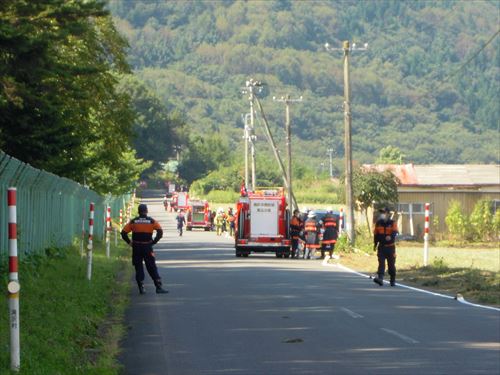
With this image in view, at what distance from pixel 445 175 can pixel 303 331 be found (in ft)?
189

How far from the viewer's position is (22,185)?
78.6ft

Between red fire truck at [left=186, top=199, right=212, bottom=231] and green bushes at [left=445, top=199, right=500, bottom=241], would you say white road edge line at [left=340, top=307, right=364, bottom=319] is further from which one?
red fire truck at [left=186, top=199, right=212, bottom=231]

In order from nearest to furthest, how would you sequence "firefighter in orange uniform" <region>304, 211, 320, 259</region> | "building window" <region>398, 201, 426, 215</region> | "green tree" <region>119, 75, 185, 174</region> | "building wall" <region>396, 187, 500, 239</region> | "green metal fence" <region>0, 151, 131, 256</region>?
"green metal fence" <region>0, 151, 131, 256</region>, "firefighter in orange uniform" <region>304, 211, 320, 259</region>, "building wall" <region>396, 187, 500, 239</region>, "building window" <region>398, 201, 426, 215</region>, "green tree" <region>119, 75, 185, 174</region>

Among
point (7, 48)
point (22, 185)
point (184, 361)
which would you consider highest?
point (7, 48)

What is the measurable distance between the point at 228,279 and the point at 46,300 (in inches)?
382

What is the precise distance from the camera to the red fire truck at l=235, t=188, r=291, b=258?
43688 mm

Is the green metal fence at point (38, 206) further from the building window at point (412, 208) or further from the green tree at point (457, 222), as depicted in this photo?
the building window at point (412, 208)

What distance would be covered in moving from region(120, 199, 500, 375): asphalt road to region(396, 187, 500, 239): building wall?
126 ft

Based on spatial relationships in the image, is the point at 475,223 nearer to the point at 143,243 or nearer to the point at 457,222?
the point at 457,222

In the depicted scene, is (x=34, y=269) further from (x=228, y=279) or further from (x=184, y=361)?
(x=184, y=361)

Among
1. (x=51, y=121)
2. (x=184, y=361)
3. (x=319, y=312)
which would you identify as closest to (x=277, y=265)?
(x=51, y=121)

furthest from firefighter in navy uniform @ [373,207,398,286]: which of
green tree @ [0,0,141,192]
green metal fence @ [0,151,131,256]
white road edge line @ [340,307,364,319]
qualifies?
green metal fence @ [0,151,131,256]

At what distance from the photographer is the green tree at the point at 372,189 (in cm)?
6253

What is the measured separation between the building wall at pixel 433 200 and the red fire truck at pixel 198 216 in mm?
26909
